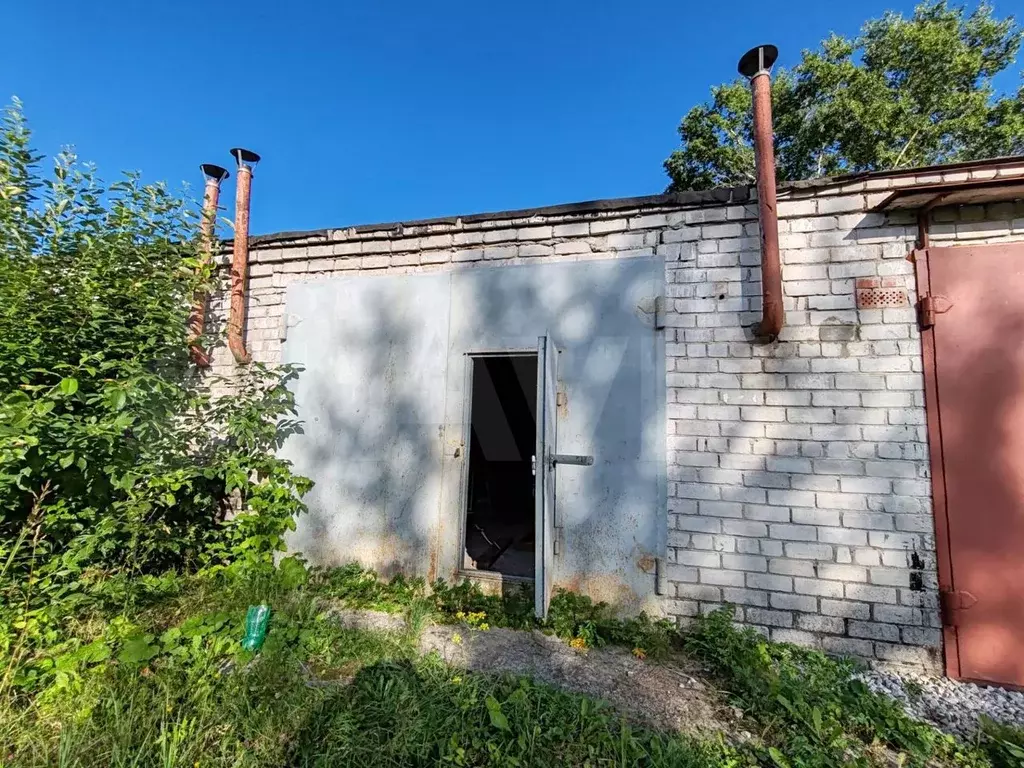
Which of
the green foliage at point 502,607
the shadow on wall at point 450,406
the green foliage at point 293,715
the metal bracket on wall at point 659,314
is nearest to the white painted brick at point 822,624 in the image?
the green foliage at point 502,607

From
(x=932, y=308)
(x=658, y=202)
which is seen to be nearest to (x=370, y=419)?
(x=658, y=202)

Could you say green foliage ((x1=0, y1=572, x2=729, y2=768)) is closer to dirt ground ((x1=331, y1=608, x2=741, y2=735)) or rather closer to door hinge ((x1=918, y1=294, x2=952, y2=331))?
dirt ground ((x1=331, y1=608, x2=741, y2=735))

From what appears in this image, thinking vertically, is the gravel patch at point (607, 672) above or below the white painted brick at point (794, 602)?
below

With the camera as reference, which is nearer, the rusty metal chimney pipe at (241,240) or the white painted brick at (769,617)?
the white painted brick at (769,617)

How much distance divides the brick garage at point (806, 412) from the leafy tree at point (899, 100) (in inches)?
433

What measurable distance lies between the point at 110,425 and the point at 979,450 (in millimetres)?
5435

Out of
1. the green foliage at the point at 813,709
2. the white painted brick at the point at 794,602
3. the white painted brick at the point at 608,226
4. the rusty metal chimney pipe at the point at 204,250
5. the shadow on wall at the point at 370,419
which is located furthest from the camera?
the rusty metal chimney pipe at the point at 204,250

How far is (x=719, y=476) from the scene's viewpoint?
3.26 meters

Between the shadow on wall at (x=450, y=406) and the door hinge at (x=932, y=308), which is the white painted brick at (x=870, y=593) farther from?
the door hinge at (x=932, y=308)

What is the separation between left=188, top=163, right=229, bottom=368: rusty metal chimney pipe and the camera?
4219 mm

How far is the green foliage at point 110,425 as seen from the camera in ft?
9.23

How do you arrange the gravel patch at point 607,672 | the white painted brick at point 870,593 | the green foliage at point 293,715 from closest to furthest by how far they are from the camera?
the green foliage at point 293,715 < the gravel patch at point 607,672 < the white painted brick at point 870,593

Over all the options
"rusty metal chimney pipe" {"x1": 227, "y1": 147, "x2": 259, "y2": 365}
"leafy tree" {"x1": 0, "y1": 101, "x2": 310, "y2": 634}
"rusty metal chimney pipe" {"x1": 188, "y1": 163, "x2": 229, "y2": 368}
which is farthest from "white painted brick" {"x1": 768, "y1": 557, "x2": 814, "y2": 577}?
"rusty metal chimney pipe" {"x1": 188, "y1": 163, "x2": 229, "y2": 368}

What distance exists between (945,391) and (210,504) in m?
5.75
